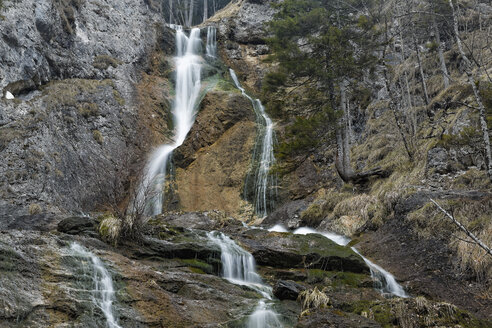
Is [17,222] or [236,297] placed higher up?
[17,222]

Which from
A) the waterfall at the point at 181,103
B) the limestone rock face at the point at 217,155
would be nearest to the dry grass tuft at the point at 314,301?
the limestone rock face at the point at 217,155

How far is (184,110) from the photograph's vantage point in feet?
90.1

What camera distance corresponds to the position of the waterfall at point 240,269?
25.0 feet

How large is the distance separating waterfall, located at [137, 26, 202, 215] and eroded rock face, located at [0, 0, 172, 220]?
4.48 feet

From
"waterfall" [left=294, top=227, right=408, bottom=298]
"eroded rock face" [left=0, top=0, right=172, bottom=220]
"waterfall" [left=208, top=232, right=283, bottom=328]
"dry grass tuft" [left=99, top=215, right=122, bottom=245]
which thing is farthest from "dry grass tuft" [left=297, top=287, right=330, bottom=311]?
"eroded rock face" [left=0, top=0, right=172, bottom=220]

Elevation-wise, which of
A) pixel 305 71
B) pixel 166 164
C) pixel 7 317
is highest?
pixel 305 71

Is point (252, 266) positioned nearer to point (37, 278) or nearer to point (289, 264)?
point (289, 264)

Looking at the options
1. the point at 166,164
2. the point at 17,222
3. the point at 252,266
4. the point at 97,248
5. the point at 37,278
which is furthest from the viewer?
the point at 166,164

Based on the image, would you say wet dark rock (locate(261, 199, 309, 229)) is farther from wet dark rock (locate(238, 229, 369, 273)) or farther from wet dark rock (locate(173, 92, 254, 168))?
wet dark rock (locate(173, 92, 254, 168))

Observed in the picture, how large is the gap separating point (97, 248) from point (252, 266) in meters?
3.58

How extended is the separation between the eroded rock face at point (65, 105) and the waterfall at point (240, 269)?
13.5 ft

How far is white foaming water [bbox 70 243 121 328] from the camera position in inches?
242

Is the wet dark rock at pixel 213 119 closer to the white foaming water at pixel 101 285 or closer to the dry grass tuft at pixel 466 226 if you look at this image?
the dry grass tuft at pixel 466 226

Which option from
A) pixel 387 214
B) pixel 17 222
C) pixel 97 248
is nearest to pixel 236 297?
pixel 97 248
